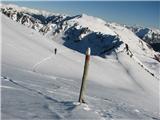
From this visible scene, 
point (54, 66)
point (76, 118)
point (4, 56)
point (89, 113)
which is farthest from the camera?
point (54, 66)

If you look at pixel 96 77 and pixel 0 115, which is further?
pixel 96 77

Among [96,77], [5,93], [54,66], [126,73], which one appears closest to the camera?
[5,93]

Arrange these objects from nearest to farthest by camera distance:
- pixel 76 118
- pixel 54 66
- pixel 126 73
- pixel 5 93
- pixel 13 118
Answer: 1. pixel 13 118
2. pixel 76 118
3. pixel 5 93
4. pixel 54 66
5. pixel 126 73

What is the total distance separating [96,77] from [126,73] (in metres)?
11.8

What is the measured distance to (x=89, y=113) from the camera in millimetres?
7992

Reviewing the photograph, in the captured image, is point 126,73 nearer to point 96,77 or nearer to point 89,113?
point 96,77

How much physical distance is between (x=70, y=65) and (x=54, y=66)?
3.56m

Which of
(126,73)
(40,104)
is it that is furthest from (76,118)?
(126,73)

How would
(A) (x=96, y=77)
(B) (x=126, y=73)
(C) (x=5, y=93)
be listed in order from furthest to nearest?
(B) (x=126, y=73) → (A) (x=96, y=77) → (C) (x=5, y=93)

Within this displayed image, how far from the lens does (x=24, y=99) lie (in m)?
8.42

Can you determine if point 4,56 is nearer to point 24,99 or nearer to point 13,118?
point 24,99

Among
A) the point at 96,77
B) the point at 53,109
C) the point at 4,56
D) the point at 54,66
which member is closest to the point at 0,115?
the point at 53,109

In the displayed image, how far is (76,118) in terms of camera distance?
7309 mm

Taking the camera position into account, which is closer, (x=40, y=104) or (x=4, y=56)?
(x=40, y=104)
